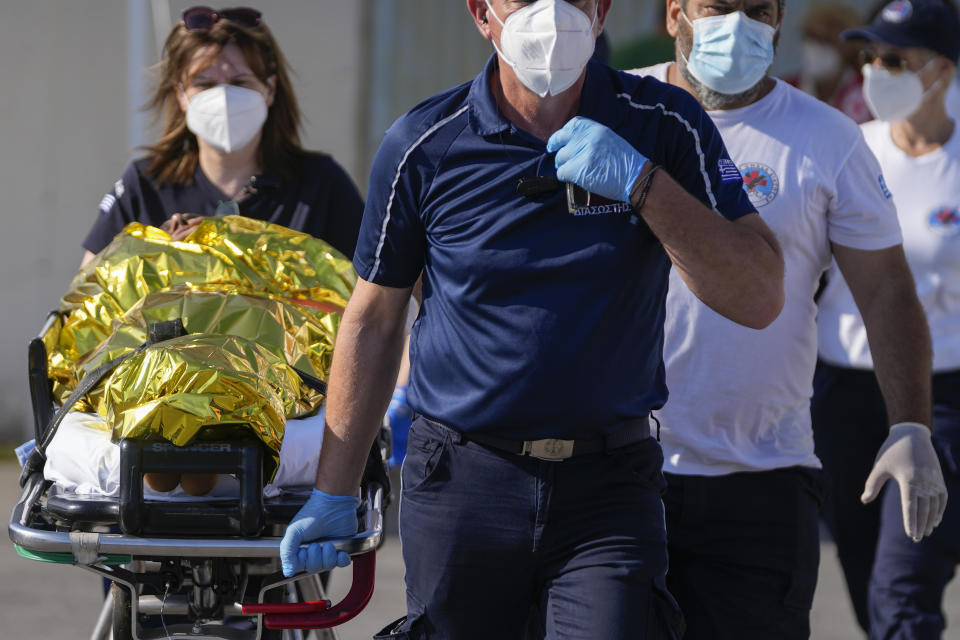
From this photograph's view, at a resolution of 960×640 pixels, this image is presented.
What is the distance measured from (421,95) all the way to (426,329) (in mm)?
4916

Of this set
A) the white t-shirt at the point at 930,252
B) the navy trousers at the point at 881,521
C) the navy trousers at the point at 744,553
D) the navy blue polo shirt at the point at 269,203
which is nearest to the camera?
the navy trousers at the point at 744,553

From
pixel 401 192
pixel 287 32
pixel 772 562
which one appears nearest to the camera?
pixel 401 192

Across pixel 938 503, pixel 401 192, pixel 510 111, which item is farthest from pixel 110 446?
pixel 938 503

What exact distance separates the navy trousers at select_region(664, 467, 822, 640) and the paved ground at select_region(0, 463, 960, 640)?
2.07 m

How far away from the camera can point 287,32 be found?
718 cm

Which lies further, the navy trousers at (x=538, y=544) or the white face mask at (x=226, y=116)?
the white face mask at (x=226, y=116)

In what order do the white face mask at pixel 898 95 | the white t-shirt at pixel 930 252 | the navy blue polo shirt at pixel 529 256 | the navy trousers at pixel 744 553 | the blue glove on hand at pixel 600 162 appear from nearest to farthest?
the blue glove on hand at pixel 600 162 < the navy blue polo shirt at pixel 529 256 < the navy trousers at pixel 744 553 < the white t-shirt at pixel 930 252 < the white face mask at pixel 898 95

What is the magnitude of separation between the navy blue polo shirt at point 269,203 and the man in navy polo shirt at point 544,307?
1.13 m

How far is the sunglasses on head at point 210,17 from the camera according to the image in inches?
156

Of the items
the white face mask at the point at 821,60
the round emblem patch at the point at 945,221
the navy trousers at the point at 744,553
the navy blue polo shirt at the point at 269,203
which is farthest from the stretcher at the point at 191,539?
the white face mask at the point at 821,60

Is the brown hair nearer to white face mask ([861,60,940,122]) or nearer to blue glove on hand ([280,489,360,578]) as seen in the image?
blue glove on hand ([280,489,360,578])

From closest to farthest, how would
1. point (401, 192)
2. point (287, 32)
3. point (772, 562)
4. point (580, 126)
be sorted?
point (580, 126), point (401, 192), point (772, 562), point (287, 32)

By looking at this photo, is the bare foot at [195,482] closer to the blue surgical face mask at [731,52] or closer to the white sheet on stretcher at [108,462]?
the white sheet on stretcher at [108,462]

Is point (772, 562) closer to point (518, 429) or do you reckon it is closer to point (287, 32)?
point (518, 429)
